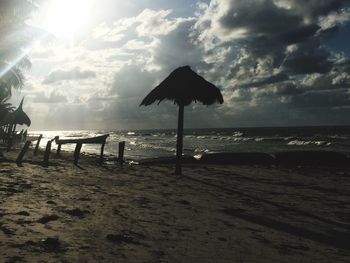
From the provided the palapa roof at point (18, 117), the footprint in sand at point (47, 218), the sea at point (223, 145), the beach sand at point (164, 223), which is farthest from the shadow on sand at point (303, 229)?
the palapa roof at point (18, 117)

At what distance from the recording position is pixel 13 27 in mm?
22828

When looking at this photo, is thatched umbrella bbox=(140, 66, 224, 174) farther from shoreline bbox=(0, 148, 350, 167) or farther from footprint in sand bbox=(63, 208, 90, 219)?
footprint in sand bbox=(63, 208, 90, 219)

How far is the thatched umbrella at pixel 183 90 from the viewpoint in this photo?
1226cm

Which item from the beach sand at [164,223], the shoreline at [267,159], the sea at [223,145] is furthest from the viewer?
the sea at [223,145]

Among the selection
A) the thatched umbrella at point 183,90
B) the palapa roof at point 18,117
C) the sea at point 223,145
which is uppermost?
the thatched umbrella at point 183,90

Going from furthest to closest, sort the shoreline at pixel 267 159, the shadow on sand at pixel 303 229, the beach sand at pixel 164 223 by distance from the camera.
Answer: the shoreline at pixel 267 159 < the shadow on sand at pixel 303 229 < the beach sand at pixel 164 223

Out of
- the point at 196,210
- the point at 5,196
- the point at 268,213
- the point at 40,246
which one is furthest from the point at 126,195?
the point at 40,246

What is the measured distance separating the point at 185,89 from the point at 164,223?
23.8 feet

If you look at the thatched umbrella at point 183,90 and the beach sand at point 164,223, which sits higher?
the thatched umbrella at point 183,90

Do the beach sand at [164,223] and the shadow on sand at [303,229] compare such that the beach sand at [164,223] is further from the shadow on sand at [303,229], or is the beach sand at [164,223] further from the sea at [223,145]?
the sea at [223,145]

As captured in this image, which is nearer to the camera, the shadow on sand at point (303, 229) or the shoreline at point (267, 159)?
the shadow on sand at point (303, 229)

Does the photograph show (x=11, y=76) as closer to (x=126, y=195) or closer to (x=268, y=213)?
(x=126, y=195)

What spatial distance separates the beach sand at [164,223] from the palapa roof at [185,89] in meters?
3.68

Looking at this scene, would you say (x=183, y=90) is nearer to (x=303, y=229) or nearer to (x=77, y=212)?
(x=77, y=212)
